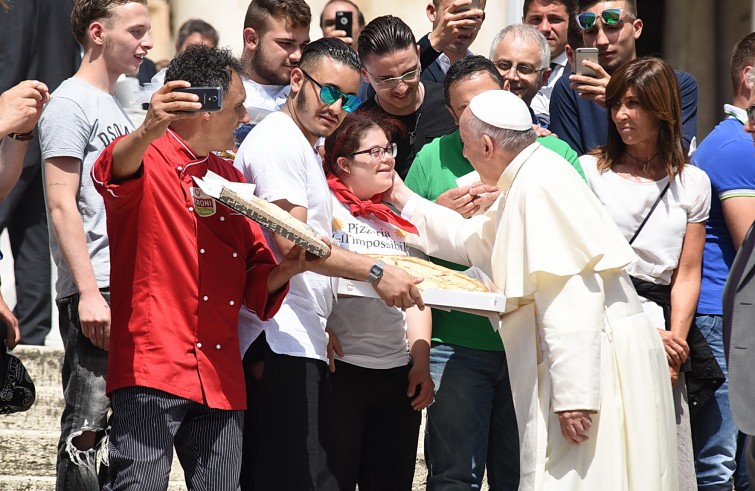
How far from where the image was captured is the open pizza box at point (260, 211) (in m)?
3.77

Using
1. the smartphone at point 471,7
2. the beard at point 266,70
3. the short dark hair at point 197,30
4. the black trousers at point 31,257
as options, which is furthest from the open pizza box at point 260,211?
the short dark hair at point 197,30

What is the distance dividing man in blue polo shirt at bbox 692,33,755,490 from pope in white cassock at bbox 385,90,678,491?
71 cm

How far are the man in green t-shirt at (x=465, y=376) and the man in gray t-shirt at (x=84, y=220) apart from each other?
4.52ft

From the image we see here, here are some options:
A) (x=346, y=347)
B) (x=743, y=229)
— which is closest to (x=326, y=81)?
(x=346, y=347)

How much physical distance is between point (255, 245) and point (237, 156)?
40 cm

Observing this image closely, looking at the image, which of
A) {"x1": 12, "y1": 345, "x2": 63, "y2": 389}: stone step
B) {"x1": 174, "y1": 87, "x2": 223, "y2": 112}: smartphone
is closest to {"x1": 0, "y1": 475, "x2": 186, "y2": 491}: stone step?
{"x1": 12, "y1": 345, "x2": 63, "y2": 389}: stone step

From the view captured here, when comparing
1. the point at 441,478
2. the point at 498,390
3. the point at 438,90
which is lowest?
the point at 441,478

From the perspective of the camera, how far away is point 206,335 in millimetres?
4043

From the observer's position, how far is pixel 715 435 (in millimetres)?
5176

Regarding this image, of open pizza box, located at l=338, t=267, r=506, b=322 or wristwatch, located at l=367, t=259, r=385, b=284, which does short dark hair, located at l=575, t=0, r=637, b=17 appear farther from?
wristwatch, located at l=367, t=259, r=385, b=284

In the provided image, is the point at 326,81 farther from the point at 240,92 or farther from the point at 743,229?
the point at 743,229

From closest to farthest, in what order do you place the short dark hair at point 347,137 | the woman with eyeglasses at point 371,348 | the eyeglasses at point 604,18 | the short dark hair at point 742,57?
the woman with eyeglasses at point 371,348
the short dark hair at point 347,137
the short dark hair at point 742,57
the eyeglasses at point 604,18

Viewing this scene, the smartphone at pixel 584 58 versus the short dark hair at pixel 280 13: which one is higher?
the short dark hair at pixel 280 13

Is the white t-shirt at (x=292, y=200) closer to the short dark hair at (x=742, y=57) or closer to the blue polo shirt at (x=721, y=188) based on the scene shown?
the blue polo shirt at (x=721, y=188)
